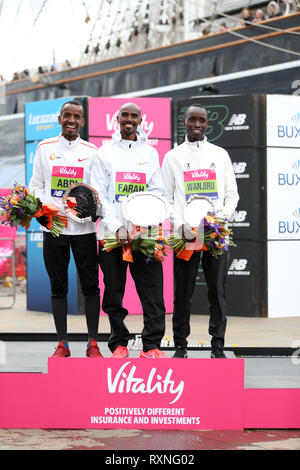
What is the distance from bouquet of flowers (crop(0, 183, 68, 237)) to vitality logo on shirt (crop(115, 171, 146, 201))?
397mm

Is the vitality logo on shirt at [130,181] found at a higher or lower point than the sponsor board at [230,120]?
lower

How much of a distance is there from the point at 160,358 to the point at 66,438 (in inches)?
24.3

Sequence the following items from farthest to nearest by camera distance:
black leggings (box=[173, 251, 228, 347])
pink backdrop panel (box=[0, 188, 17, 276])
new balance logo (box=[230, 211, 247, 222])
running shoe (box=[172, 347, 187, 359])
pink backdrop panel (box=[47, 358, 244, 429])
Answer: pink backdrop panel (box=[0, 188, 17, 276])
new balance logo (box=[230, 211, 247, 222])
black leggings (box=[173, 251, 228, 347])
running shoe (box=[172, 347, 187, 359])
pink backdrop panel (box=[47, 358, 244, 429])

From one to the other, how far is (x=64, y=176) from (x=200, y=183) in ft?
2.65

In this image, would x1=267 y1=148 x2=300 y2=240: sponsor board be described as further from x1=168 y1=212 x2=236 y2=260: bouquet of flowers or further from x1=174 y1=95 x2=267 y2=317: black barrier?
x1=168 y1=212 x2=236 y2=260: bouquet of flowers

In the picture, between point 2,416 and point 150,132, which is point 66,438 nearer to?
point 2,416

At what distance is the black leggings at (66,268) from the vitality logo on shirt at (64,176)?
29cm

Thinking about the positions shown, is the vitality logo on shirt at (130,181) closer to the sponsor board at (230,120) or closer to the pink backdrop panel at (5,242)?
the sponsor board at (230,120)

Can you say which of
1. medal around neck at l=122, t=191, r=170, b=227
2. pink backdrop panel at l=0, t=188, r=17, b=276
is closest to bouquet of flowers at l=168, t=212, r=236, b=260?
medal around neck at l=122, t=191, r=170, b=227

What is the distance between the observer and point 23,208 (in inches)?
184

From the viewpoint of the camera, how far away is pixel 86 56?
20.5 meters

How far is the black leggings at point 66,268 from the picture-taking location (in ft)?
16.1

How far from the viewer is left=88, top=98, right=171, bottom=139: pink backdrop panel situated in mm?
9258

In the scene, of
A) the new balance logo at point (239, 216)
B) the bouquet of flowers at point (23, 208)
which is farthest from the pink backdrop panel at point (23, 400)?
the new balance logo at point (239, 216)
